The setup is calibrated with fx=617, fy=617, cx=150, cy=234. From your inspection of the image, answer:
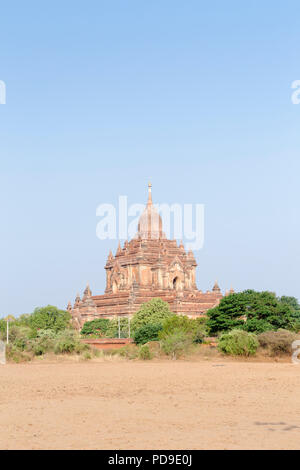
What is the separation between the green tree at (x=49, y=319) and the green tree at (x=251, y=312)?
68.7 ft

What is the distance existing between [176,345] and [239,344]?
406cm

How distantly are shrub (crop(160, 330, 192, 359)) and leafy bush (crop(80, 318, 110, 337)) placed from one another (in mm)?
26655

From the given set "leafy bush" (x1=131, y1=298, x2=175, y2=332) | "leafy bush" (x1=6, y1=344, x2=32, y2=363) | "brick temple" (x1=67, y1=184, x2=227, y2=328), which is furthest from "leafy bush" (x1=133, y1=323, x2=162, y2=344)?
"brick temple" (x1=67, y1=184, x2=227, y2=328)

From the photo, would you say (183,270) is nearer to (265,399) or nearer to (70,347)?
(70,347)

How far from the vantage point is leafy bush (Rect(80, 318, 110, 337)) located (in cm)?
6638

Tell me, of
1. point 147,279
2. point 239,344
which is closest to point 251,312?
point 239,344

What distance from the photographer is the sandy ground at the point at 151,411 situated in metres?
10.9

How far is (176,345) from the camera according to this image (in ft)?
125

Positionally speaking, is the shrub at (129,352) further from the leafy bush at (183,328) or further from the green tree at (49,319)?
the green tree at (49,319)

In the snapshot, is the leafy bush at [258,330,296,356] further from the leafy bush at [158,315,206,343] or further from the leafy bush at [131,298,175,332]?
the leafy bush at [131,298,175,332]

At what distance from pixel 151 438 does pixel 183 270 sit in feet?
215

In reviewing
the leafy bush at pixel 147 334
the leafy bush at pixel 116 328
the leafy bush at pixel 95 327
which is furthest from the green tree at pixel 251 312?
the leafy bush at pixel 95 327

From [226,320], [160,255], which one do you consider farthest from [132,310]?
[226,320]

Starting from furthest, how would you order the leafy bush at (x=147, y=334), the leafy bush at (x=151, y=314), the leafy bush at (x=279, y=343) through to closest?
the leafy bush at (x=151, y=314)
the leafy bush at (x=147, y=334)
the leafy bush at (x=279, y=343)
